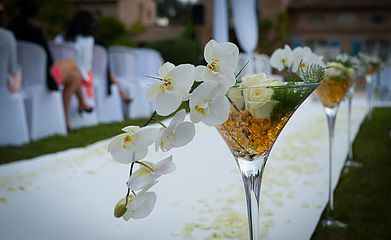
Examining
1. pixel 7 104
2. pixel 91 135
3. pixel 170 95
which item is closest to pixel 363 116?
pixel 91 135

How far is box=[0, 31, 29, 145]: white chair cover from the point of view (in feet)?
14.1

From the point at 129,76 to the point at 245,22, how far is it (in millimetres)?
2565

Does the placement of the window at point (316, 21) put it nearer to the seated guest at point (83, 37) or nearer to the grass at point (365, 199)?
the seated guest at point (83, 37)

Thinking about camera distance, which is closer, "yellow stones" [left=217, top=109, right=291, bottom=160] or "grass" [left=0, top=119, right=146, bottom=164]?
"yellow stones" [left=217, top=109, right=291, bottom=160]

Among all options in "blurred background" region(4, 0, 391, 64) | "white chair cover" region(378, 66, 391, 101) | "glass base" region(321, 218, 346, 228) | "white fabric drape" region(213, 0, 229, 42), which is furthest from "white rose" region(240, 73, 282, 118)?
"blurred background" region(4, 0, 391, 64)

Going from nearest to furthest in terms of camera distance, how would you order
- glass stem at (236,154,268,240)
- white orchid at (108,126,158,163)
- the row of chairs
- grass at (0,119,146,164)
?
white orchid at (108,126,158,163) → glass stem at (236,154,268,240) → grass at (0,119,146,164) → the row of chairs

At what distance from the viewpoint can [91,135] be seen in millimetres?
4949

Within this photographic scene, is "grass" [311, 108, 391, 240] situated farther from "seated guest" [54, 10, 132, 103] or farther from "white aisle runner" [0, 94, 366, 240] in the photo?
"seated guest" [54, 10, 132, 103]

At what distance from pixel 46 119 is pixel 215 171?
2874 mm

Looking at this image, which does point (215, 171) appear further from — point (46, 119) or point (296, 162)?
point (46, 119)

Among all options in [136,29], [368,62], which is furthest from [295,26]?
[368,62]

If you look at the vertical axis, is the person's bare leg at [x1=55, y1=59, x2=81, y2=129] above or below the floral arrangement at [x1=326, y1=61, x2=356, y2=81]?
below

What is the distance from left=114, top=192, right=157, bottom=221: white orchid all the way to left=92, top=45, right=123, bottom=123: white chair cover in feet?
17.8

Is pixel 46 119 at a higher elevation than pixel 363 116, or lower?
higher
